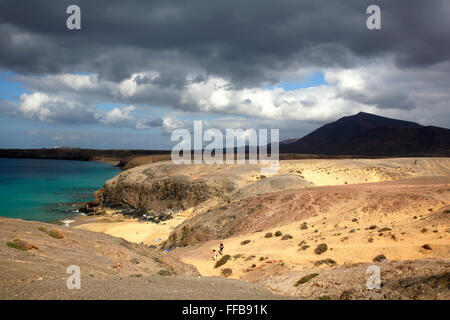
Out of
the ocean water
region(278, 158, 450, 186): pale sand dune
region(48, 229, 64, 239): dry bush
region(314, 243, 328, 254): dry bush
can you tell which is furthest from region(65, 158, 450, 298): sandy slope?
the ocean water

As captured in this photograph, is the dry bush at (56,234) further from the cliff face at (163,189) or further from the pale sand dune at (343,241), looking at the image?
the cliff face at (163,189)

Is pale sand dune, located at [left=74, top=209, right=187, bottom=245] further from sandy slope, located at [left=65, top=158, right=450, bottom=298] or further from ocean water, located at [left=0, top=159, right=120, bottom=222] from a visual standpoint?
ocean water, located at [left=0, top=159, right=120, bottom=222]

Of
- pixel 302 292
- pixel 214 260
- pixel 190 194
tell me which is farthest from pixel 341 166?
pixel 302 292

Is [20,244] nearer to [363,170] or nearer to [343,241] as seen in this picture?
[343,241]

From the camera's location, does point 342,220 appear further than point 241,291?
Yes

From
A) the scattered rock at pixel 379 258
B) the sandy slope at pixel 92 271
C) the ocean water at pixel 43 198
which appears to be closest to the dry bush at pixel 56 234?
the sandy slope at pixel 92 271

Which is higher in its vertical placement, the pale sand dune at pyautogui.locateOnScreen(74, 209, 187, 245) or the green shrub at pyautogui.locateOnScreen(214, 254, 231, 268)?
the green shrub at pyautogui.locateOnScreen(214, 254, 231, 268)

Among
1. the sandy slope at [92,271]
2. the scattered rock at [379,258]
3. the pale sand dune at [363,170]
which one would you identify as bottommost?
the scattered rock at [379,258]

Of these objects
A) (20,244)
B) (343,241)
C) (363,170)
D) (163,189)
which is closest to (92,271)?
(20,244)
